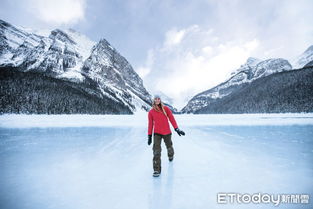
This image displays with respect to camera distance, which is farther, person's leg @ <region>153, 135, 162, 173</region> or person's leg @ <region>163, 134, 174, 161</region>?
person's leg @ <region>163, 134, 174, 161</region>

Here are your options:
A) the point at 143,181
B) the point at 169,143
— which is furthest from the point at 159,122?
the point at 143,181

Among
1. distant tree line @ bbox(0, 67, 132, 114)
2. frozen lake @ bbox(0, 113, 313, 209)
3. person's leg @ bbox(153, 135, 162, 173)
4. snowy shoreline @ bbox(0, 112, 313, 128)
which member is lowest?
frozen lake @ bbox(0, 113, 313, 209)

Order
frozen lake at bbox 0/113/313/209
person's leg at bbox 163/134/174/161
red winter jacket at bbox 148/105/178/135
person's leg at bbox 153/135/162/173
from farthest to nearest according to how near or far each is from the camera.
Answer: person's leg at bbox 163/134/174/161
red winter jacket at bbox 148/105/178/135
person's leg at bbox 153/135/162/173
frozen lake at bbox 0/113/313/209

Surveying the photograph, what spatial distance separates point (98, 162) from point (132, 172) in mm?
1442

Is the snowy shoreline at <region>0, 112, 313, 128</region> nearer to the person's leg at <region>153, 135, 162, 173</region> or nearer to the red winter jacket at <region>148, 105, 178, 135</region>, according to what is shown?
the red winter jacket at <region>148, 105, 178, 135</region>

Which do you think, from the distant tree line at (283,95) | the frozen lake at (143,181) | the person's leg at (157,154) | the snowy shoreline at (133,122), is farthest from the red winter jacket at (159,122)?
the distant tree line at (283,95)

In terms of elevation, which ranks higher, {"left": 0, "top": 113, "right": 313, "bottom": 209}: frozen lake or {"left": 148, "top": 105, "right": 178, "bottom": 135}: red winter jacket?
{"left": 148, "top": 105, "right": 178, "bottom": 135}: red winter jacket

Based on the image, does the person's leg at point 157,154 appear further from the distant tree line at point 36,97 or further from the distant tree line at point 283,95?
the distant tree line at point 283,95

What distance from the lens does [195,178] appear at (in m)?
4.00

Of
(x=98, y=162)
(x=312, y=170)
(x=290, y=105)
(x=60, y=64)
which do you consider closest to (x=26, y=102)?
(x=98, y=162)

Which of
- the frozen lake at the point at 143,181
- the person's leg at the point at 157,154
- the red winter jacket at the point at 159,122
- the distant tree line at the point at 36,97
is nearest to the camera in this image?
the frozen lake at the point at 143,181

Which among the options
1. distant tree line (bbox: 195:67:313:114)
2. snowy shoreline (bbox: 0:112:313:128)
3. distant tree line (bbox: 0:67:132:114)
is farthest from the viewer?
distant tree line (bbox: 195:67:313:114)

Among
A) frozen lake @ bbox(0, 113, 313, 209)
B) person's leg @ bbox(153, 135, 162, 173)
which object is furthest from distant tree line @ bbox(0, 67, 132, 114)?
person's leg @ bbox(153, 135, 162, 173)

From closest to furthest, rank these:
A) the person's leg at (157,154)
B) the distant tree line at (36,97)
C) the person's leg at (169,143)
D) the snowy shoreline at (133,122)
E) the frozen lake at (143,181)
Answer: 1. the frozen lake at (143,181)
2. the person's leg at (157,154)
3. the person's leg at (169,143)
4. the snowy shoreline at (133,122)
5. the distant tree line at (36,97)
